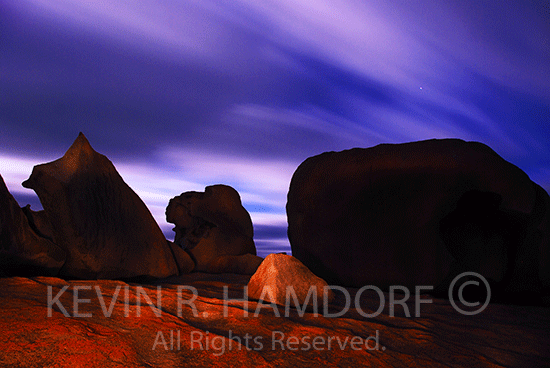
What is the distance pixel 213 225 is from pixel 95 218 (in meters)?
3.73

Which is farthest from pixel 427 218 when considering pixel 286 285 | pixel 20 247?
pixel 20 247

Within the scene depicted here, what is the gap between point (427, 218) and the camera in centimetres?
506

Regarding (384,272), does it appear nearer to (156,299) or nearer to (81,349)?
(156,299)

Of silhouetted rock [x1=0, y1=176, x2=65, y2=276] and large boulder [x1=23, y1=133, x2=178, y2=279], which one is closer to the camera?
silhouetted rock [x1=0, y1=176, x2=65, y2=276]

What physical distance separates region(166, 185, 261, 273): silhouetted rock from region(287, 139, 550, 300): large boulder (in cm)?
244

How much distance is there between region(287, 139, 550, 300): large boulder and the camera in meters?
4.86

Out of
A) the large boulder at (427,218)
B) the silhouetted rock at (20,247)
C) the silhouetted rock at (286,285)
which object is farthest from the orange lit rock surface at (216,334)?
the large boulder at (427,218)

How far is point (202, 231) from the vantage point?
805 cm

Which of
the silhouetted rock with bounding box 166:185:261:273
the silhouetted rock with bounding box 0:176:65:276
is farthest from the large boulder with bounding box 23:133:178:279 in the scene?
the silhouetted rock with bounding box 166:185:261:273

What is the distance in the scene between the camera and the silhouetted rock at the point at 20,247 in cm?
343

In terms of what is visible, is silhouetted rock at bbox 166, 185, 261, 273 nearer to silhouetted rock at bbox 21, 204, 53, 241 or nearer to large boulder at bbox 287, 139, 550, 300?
large boulder at bbox 287, 139, 550, 300

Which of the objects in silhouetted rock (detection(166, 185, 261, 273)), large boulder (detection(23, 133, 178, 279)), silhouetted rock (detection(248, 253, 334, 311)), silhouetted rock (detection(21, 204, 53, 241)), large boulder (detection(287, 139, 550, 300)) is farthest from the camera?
silhouetted rock (detection(166, 185, 261, 273))

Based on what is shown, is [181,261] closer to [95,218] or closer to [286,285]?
[95,218]

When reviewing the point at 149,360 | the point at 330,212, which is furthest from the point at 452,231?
the point at 149,360
